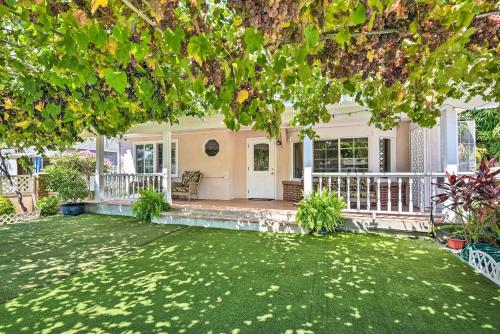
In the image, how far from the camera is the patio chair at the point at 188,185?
9.38 meters

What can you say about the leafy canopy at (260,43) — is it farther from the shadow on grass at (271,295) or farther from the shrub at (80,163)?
the shrub at (80,163)

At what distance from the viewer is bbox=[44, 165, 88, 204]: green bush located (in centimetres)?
836

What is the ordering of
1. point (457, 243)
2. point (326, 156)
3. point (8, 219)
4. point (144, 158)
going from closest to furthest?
point (457, 243) < point (8, 219) < point (326, 156) < point (144, 158)

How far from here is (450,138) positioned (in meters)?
5.22

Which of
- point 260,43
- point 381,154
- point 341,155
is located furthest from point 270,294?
point 381,154

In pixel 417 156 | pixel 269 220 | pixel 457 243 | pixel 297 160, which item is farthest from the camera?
pixel 297 160

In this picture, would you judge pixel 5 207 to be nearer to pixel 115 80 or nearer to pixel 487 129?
pixel 115 80

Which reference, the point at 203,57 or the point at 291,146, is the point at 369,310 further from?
the point at 291,146

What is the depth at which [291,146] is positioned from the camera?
9.05 m

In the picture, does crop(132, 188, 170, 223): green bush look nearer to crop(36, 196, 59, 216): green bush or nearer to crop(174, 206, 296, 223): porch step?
crop(174, 206, 296, 223): porch step

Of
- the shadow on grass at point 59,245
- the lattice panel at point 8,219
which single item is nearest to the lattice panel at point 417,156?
the shadow on grass at point 59,245

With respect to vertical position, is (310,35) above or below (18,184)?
above

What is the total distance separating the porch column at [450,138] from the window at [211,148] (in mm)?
6709

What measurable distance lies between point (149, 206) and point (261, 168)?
4.07m
